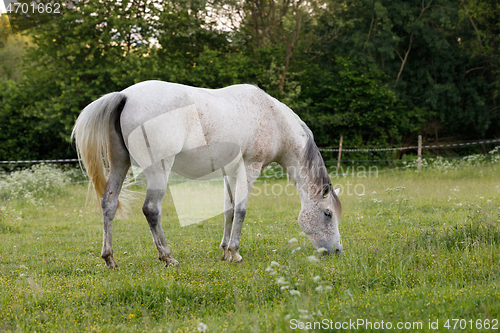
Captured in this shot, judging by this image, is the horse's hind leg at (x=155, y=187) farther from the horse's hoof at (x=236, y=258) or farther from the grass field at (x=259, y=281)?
the horse's hoof at (x=236, y=258)

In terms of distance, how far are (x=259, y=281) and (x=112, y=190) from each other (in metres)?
1.94

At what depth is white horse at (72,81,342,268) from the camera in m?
4.08

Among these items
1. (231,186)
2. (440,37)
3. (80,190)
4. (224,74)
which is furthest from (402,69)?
(231,186)

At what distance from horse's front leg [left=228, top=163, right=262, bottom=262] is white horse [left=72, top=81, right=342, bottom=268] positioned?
0.5 inches

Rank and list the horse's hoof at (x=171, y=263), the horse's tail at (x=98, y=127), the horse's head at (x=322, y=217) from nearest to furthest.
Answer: the horse's tail at (x=98, y=127) → the horse's hoof at (x=171, y=263) → the horse's head at (x=322, y=217)

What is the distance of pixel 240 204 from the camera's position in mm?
4805

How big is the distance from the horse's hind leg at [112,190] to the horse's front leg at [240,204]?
1.39 meters

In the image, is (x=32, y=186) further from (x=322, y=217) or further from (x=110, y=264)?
(x=322, y=217)

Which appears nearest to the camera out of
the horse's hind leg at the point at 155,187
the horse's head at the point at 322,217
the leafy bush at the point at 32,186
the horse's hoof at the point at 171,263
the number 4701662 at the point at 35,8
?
the horse's hind leg at the point at 155,187

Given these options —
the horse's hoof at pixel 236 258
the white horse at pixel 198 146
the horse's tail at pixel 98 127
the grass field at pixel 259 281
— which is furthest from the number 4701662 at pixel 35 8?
the horse's hoof at pixel 236 258

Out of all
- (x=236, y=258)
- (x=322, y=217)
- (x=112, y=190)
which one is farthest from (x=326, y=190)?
(x=112, y=190)

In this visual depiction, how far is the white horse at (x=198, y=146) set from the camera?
4.08 metres

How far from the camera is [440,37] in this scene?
20438 millimetres

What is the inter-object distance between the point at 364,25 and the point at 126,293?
21695 mm
